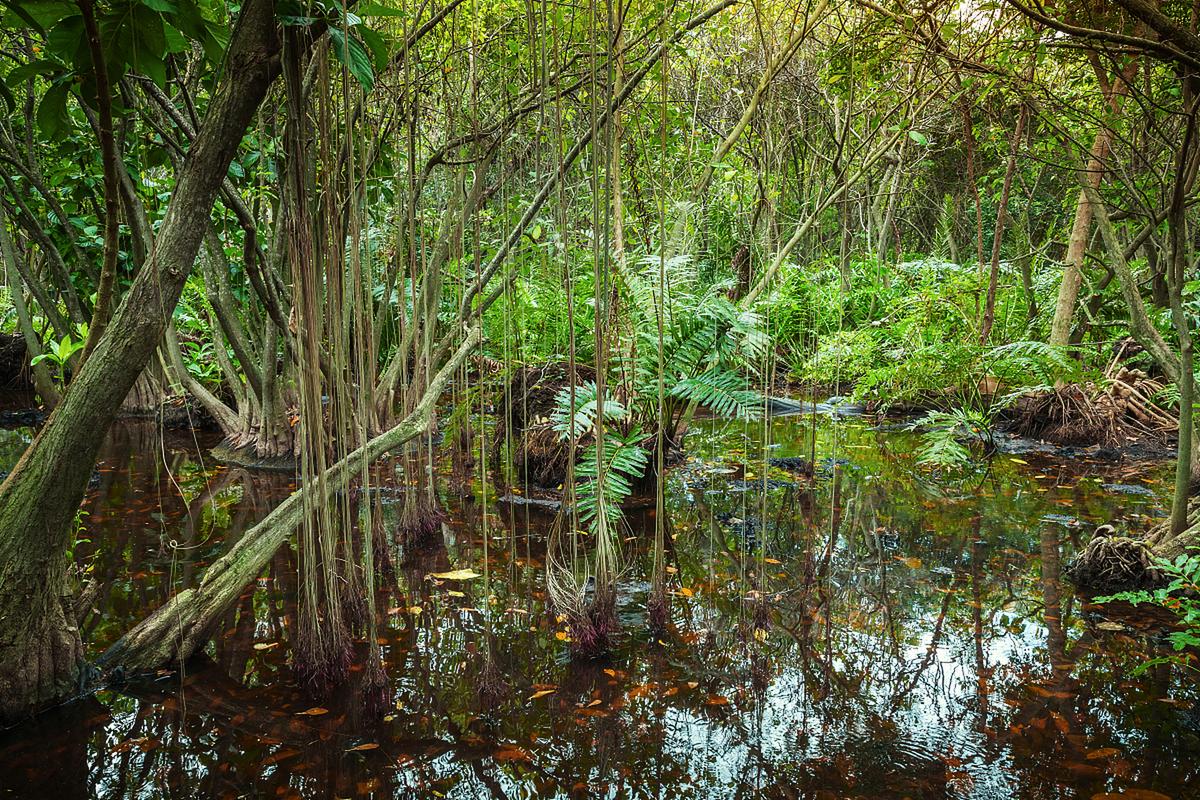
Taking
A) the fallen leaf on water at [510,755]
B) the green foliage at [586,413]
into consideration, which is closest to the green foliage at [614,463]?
the green foliage at [586,413]

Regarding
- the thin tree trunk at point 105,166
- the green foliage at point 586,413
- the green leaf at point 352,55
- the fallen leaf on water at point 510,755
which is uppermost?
the green leaf at point 352,55

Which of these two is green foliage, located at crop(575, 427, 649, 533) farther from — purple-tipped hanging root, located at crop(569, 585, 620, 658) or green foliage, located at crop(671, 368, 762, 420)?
purple-tipped hanging root, located at crop(569, 585, 620, 658)

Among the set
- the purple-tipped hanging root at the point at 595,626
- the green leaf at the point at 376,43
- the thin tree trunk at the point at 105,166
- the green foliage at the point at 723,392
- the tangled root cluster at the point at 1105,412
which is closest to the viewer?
the thin tree trunk at the point at 105,166

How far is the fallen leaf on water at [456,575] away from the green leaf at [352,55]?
2.14 metres

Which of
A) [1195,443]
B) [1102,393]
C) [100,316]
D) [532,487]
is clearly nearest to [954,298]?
[1102,393]

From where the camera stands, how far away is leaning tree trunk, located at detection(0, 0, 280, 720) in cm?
185

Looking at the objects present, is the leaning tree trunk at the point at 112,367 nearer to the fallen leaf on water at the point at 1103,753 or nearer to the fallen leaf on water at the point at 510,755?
the fallen leaf on water at the point at 510,755

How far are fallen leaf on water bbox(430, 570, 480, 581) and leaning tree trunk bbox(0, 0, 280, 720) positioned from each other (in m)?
1.56

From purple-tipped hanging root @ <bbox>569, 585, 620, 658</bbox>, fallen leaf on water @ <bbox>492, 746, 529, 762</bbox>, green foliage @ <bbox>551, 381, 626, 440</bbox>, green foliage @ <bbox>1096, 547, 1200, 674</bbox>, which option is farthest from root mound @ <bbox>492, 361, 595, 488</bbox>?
green foliage @ <bbox>1096, 547, 1200, 674</bbox>

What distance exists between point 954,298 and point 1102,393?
1340 mm

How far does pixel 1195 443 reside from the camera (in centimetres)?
426

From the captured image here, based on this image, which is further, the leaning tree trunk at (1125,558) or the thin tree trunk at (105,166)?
the leaning tree trunk at (1125,558)

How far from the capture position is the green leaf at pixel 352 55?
1701 millimetres

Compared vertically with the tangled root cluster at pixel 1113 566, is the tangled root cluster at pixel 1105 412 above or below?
above
